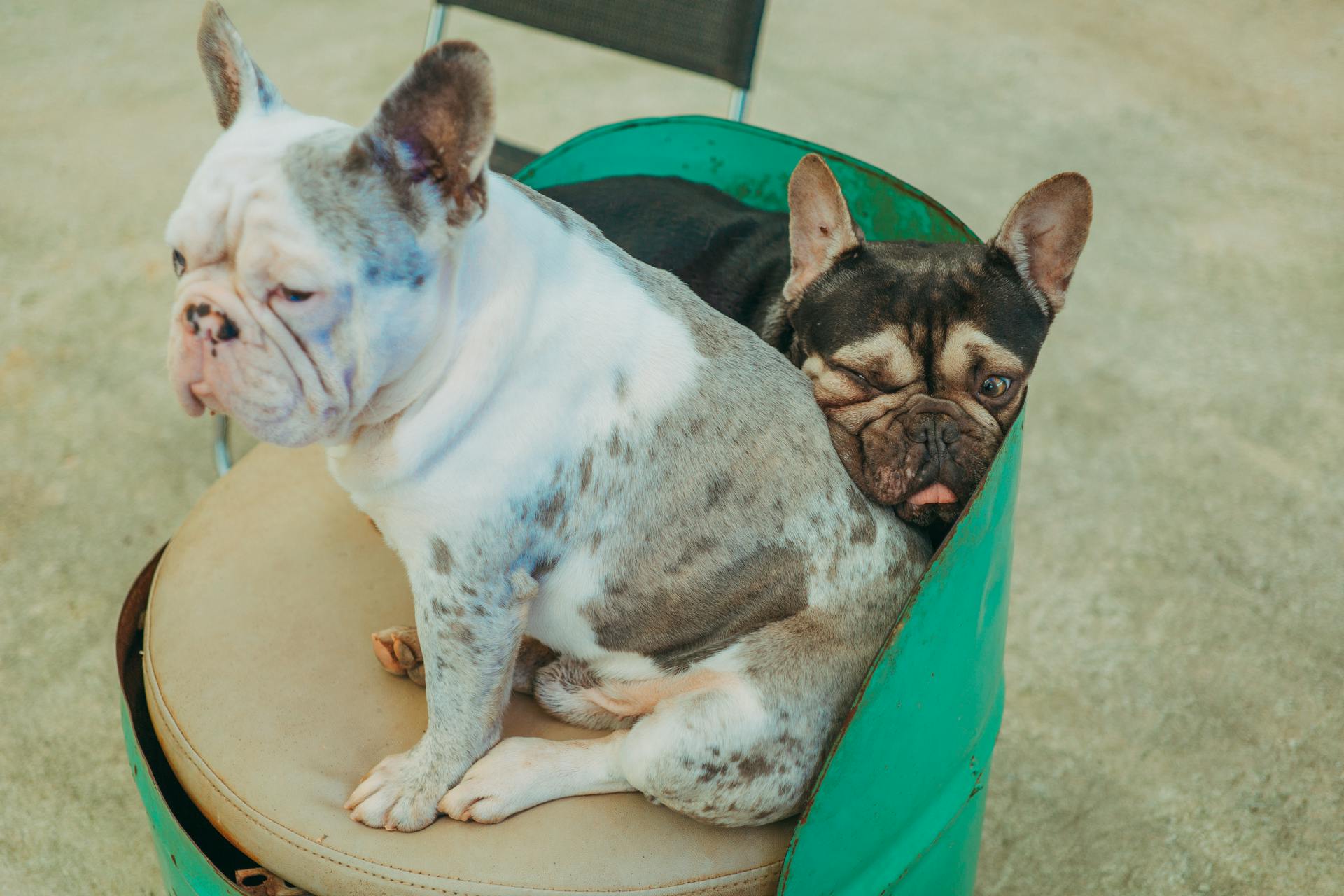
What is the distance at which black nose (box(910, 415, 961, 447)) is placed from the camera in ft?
5.52

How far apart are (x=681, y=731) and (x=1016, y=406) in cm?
73

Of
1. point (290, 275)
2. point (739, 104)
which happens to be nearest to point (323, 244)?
point (290, 275)

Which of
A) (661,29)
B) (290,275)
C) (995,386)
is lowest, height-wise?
(995,386)

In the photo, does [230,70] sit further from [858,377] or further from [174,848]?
[174,848]

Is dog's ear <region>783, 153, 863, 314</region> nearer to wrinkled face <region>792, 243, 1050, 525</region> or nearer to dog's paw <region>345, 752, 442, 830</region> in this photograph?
wrinkled face <region>792, 243, 1050, 525</region>

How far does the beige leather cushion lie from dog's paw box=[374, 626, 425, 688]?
3cm

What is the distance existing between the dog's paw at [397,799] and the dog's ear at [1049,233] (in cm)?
120

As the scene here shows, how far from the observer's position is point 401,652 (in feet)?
6.06

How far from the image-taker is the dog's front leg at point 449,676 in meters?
1.61

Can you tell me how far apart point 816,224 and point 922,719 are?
799 millimetres

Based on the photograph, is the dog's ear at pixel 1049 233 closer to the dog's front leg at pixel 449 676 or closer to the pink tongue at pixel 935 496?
the pink tongue at pixel 935 496

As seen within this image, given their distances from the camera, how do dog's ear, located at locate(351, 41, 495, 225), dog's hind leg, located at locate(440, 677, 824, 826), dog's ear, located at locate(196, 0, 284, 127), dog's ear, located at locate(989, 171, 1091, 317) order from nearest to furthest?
dog's ear, located at locate(351, 41, 495, 225)
dog's ear, located at locate(196, 0, 284, 127)
dog's hind leg, located at locate(440, 677, 824, 826)
dog's ear, located at locate(989, 171, 1091, 317)

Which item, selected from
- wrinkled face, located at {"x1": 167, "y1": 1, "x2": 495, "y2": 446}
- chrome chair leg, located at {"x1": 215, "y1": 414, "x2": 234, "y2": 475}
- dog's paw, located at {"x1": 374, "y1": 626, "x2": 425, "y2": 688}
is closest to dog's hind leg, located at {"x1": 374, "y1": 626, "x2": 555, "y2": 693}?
dog's paw, located at {"x1": 374, "y1": 626, "x2": 425, "y2": 688}

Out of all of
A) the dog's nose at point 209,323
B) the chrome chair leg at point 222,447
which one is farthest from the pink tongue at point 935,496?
the chrome chair leg at point 222,447
